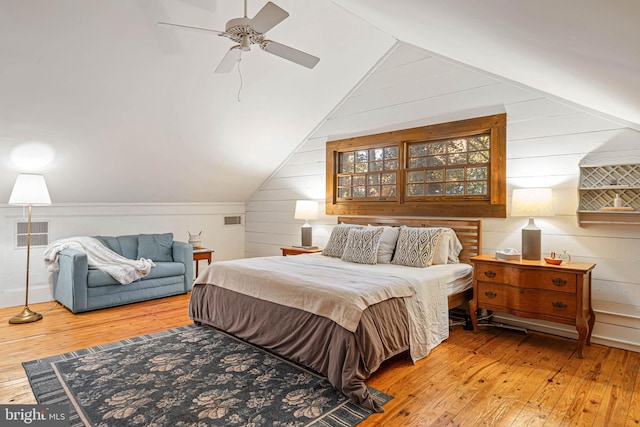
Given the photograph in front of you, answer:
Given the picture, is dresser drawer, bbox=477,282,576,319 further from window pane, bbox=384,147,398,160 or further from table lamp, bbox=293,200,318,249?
table lamp, bbox=293,200,318,249

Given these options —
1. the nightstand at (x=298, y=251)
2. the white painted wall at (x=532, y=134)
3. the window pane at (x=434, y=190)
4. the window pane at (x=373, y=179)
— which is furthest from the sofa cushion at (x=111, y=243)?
the window pane at (x=434, y=190)

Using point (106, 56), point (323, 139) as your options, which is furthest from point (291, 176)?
point (106, 56)

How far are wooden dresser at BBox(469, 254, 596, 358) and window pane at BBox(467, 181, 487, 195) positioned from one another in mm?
829

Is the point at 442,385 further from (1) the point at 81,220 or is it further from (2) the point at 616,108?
(1) the point at 81,220

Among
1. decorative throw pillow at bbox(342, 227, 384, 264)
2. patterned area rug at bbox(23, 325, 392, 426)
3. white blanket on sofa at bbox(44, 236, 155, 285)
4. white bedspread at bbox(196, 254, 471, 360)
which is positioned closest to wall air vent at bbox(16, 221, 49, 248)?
white blanket on sofa at bbox(44, 236, 155, 285)

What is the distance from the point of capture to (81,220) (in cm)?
510

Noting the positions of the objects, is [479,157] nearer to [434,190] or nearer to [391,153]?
[434,190]

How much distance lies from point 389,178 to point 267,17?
290 centimetres

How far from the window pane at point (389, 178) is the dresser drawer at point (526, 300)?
177 centimetres

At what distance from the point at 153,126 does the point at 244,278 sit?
2174 mm

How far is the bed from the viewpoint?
2.52 metres

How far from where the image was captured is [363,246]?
4.10 m

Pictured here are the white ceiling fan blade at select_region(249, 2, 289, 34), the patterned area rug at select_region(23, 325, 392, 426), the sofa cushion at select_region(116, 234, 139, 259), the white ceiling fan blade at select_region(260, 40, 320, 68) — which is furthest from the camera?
the sofa cushion at select_region(116, 234, 139, 259)

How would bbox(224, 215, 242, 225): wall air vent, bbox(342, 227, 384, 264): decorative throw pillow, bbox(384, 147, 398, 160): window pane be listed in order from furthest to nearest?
1. bbox(224, 215, 242, 225): wall air vent
2. bbox(384, 147, 398, 160): window pane
3. bbox(342, 227, 384, 264): decorative throw pillow
